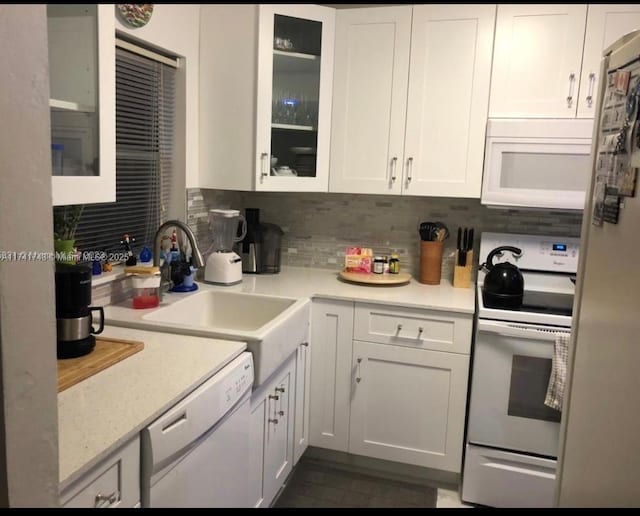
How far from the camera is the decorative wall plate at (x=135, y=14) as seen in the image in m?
1.98

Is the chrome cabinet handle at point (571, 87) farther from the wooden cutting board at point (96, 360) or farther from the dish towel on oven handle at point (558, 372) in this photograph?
the wooden cutting board at point (96, 360)

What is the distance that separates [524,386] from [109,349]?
1637 mm

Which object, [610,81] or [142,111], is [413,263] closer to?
[142,111]

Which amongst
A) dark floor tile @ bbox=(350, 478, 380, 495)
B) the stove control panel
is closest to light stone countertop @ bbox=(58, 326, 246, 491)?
dark floor tile @ bbox=(350, 478, 380, 495)

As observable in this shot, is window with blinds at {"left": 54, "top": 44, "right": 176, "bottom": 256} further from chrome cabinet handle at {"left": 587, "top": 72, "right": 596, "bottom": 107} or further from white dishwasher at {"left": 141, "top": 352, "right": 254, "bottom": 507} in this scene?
chrome cabinet handle at {"left": 587, "top": 72, "right": 596, "bottom": 107}

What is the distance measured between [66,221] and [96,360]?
579 millimetres

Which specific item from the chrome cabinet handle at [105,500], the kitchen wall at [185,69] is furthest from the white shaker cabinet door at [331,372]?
the chrome cabinet handle at [105,500]

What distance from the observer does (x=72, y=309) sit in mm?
1441

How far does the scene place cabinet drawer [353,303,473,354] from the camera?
2297 millimetres

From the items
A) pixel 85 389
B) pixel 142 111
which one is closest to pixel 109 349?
pixel 85 389

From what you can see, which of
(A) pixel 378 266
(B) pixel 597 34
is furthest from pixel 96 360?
(B) pixel 597 34

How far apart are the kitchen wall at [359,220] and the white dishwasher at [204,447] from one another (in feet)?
4.07

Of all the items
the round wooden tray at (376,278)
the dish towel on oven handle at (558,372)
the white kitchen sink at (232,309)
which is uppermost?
the round wooden tray at (376,278)

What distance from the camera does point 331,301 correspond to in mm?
2439
